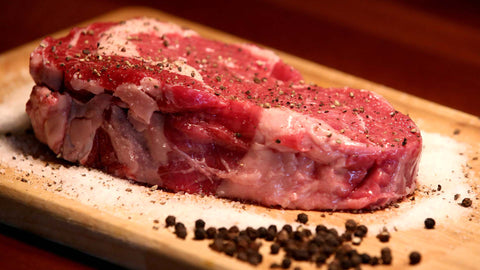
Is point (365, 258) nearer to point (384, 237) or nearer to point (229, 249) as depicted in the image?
point (384, 237)

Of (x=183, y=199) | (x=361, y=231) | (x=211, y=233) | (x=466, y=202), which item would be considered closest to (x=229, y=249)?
(x=211, y=233)

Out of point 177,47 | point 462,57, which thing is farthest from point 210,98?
point 462,57

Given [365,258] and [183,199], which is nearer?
[365,258]

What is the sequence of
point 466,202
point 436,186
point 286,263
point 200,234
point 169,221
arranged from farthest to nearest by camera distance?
point 436,186 → point 466,202 → point 169,221 → point 200,234 → point 286,263

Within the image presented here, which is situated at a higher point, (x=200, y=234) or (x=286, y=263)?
(x=286, y=263)

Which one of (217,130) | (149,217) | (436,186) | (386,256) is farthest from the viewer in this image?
(436,186)

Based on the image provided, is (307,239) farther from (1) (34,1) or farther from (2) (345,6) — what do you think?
(1) (34,1)

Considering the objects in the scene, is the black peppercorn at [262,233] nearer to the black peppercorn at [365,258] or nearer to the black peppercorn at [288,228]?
the black peppercorn at [288,228]
